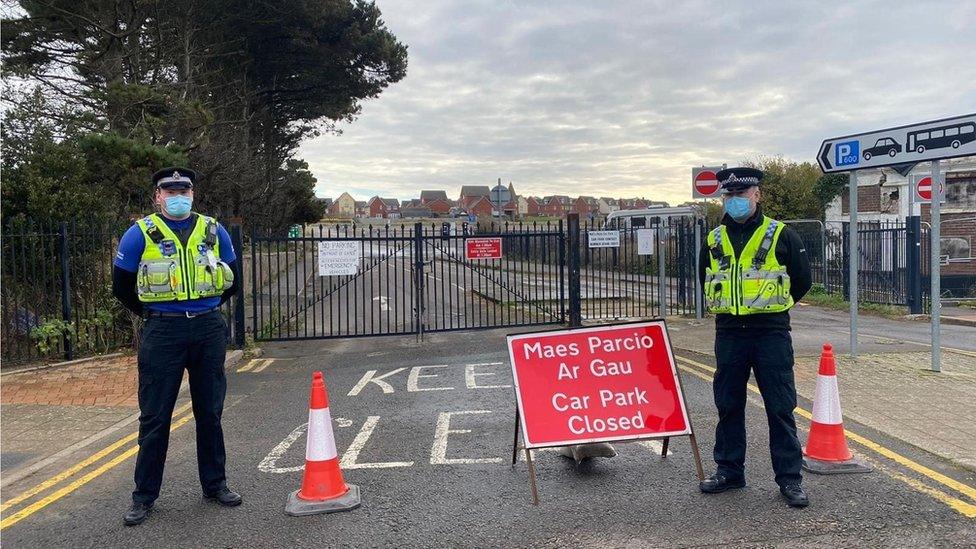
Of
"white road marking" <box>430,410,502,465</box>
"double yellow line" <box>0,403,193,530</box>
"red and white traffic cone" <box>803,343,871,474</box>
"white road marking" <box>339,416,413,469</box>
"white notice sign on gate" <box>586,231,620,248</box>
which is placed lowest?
"double yellow line" <box>0,403,193,530</box>

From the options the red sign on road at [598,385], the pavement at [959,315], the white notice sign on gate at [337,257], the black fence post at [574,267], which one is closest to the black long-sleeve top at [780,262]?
the red sign on road at [598,385]

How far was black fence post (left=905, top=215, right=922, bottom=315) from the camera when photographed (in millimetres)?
14320

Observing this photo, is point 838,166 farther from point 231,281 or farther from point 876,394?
point 231,281

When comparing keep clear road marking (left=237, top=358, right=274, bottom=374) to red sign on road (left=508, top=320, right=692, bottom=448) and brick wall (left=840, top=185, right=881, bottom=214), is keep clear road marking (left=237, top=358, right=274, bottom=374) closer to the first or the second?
red sign on road (left=508, top=320, right=692, bottom=448)

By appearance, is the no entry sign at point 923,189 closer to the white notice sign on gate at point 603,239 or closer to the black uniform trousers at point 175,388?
the white notice sign on gate at point 603,239

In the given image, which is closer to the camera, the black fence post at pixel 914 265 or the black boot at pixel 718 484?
the black boot at pixel 718 484

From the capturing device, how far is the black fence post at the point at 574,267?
1105cm

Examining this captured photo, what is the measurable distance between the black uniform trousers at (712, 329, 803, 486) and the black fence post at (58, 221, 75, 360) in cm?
879

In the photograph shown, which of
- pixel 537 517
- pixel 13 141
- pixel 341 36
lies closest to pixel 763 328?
pixel 537 517

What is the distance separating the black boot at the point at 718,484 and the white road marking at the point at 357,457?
2.12 meters

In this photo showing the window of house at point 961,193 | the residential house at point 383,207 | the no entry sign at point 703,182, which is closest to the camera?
the no entry sign at point 703,182

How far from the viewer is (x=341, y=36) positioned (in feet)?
62.5

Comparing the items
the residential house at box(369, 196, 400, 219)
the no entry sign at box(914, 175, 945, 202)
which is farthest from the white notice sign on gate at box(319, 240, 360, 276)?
the residential house at box(369, 196, 400, 219)

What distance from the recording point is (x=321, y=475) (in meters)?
4.27
